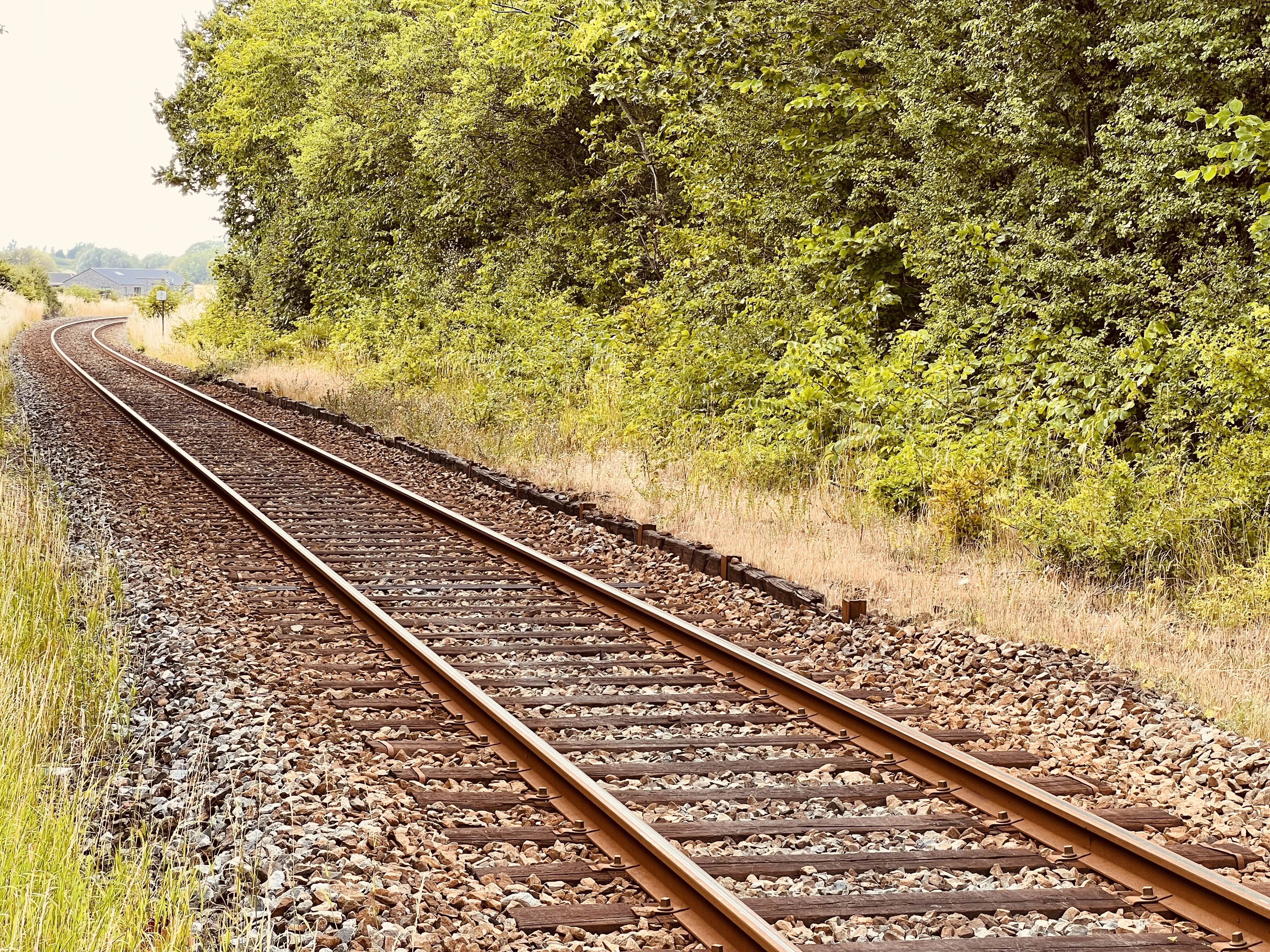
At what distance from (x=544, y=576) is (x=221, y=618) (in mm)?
2747

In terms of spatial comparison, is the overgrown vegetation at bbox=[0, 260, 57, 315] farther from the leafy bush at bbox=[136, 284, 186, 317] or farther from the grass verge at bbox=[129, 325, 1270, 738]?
the grass verge at bbox=[129, 325, 1270, 738]

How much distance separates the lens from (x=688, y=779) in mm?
5758

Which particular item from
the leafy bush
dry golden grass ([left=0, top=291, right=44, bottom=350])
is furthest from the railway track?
the leafy bush

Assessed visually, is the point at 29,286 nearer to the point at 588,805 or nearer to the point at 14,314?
the point at 14,314

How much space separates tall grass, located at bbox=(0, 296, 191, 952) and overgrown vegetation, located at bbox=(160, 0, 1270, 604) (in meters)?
6.76

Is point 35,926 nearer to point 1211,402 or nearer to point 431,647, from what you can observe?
point 431,647

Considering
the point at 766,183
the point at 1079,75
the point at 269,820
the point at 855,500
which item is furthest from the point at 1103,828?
the point at 766,183

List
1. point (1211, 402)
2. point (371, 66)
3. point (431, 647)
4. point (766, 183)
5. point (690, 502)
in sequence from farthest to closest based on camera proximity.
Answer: point (371, 66), point (766, 183), point (690, 502), point (1211, 402), point (431, 647)

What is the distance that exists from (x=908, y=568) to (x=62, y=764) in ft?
21.3

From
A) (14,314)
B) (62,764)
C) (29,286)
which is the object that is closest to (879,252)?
(62,764)

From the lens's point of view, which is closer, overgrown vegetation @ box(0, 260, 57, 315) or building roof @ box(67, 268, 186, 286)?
overgrown vegetation @ box(0, 260, 57, 315)

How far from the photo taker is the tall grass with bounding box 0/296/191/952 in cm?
400

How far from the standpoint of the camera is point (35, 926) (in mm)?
3814

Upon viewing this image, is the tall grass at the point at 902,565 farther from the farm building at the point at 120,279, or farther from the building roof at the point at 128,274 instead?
the building roof at the point at 128,274
